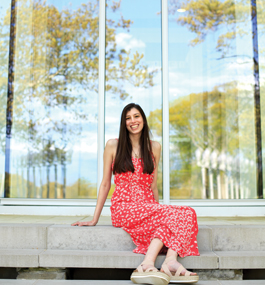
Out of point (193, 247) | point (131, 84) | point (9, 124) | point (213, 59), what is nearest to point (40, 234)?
point (193, 247)

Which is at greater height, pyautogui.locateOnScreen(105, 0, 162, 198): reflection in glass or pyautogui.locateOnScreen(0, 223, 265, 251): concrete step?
pyautogui.locateOnScreen(105, 0, 162, 198): reflection in glass

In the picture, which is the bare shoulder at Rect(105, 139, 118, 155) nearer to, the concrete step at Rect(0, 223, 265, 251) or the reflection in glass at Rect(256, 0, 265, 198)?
the concrete step at Rect(0, 223, 265, 251)

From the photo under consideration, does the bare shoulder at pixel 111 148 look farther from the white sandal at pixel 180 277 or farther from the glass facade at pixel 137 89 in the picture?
the glass facade at pixel 137 89

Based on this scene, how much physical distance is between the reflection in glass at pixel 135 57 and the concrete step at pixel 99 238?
8.08 feet

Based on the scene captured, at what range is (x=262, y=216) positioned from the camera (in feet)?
10.5

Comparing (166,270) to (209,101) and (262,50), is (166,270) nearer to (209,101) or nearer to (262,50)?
(262,50)

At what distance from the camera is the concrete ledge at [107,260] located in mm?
1997

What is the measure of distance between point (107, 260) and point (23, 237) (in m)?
0.66

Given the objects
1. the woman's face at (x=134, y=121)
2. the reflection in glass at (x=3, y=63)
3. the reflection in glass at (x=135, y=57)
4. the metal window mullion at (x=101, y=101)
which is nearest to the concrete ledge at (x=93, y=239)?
the woman's face at (x=134, y=121)

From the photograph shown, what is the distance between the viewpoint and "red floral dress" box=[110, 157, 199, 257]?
1992 millimetres

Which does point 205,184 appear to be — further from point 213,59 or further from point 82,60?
point 82,60

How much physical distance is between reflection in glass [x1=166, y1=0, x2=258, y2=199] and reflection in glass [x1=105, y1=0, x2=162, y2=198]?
0.40m

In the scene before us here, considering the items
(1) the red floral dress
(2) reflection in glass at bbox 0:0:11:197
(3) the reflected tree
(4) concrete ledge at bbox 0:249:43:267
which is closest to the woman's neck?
(1) the red floral dress

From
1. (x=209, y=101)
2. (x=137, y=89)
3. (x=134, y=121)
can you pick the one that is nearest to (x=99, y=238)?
(x=134, y=121)
